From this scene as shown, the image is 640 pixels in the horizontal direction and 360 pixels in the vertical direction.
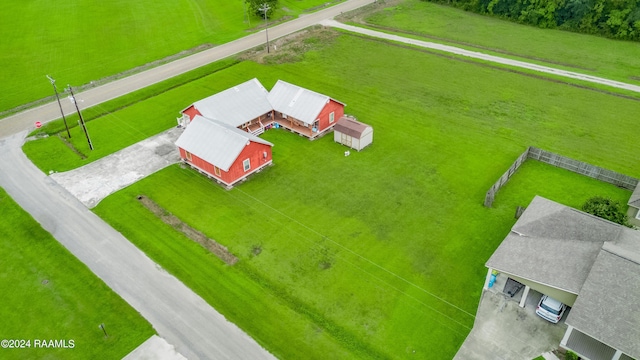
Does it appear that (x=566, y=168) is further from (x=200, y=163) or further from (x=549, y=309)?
(x=200, y=163)

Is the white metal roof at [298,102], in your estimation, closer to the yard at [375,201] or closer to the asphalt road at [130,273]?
the yard at [375,201]

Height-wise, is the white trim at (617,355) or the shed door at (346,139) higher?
the shed door at (346,139)

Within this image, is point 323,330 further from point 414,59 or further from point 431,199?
point 414,59

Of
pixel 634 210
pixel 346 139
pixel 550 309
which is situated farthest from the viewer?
pixel 346 139

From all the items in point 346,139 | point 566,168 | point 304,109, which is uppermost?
point 304,109

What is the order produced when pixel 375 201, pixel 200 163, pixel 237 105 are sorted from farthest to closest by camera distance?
pixel 237 105
pixel 200 163
pixel 375 201

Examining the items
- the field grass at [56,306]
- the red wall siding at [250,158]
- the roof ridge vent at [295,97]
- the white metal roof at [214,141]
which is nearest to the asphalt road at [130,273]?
the field grass at [56,306]

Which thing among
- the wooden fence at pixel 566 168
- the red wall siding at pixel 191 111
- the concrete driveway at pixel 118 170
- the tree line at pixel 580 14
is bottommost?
the concrete driveway at pixel 118 170

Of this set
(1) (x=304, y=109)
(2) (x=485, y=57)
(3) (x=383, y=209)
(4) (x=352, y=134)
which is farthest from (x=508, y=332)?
(2) (x=485, y=57)
